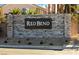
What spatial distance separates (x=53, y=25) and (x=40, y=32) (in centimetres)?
132

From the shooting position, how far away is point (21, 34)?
29.4 meters

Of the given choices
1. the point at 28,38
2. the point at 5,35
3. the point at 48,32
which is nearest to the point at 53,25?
the point at 48,32

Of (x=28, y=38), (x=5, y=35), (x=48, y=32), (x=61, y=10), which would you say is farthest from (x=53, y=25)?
(x=61, y=10)

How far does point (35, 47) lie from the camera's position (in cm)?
2317

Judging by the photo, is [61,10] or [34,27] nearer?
[34,27]

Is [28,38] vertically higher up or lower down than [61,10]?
lower down

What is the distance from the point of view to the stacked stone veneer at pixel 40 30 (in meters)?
28.7

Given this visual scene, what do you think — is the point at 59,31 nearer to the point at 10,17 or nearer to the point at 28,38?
the point at 28,38

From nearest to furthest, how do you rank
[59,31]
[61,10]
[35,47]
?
[35,47] → [59,31] → [61,10]

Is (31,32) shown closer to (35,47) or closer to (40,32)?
(40,32)

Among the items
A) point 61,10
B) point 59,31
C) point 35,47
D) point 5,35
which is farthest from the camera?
point 61,10

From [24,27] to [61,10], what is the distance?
8.35 m

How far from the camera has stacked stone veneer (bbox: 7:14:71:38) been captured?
28.7 m

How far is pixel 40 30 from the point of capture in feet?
95.1
